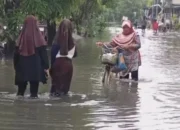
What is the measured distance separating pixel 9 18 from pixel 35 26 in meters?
9.25

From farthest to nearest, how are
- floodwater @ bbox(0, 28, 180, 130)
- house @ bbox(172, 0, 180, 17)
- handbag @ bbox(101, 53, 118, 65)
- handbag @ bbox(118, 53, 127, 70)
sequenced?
house @ bbox(172, 0, 180, 17), handbag @ bbox(118, 53, 127, 70), handbag @ bbox(101, 53, 118, 65), floodwater @ bbox(0, 28, 180, 130)

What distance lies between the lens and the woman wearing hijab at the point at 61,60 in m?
10.5

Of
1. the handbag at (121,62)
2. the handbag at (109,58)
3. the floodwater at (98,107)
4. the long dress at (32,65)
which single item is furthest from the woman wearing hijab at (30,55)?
the handbag at (121,62)

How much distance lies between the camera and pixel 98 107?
31.8ft

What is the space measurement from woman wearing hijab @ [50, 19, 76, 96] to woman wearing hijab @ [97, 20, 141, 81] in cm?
280

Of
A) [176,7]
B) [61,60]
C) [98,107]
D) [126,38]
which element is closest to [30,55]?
[61,60]

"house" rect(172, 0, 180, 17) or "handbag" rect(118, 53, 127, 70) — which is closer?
"handbag" rect(118, 53, 127, 70)

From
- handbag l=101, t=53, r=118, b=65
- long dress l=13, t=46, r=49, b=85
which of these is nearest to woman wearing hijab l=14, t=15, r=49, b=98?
long dress l=13, t=46, r=49, b=85

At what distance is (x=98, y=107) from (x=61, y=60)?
1.43 m

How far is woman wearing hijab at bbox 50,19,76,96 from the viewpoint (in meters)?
10.5

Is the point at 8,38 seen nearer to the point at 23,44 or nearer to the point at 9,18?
the point at 9,18

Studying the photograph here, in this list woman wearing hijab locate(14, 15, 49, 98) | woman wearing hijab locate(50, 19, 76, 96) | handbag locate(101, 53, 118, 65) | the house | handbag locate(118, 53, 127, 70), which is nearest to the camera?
woman wearing hijab locate(14, 15, 49, 98)

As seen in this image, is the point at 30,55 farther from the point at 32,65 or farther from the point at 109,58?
the point at 109,58

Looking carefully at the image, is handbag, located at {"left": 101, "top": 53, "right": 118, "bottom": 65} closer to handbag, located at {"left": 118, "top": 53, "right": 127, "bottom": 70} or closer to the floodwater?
handbag, located at {"left": 118, "top": 53, "right": 127, "bottom": 70}
